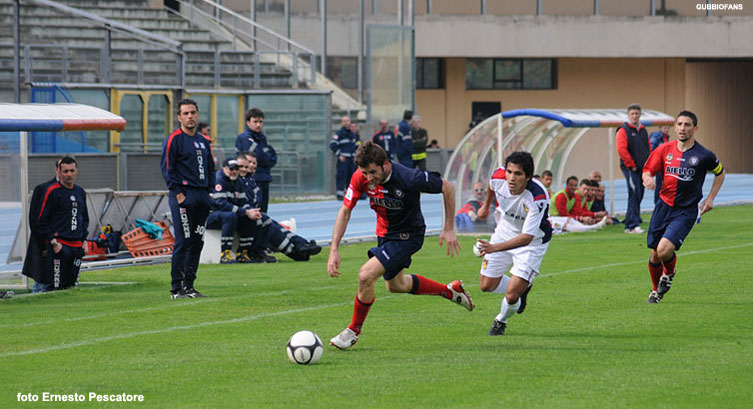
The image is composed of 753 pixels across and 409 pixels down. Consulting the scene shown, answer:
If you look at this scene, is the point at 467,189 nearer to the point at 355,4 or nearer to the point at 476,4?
the point at 355,4

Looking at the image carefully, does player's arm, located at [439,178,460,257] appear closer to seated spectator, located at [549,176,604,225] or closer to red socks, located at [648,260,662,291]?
red socks, located at [648,260,662,291]

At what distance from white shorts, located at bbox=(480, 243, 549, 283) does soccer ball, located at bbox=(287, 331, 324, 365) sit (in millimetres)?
1986

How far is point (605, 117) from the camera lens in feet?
71.5

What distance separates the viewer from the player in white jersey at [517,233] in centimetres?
923

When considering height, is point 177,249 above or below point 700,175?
below

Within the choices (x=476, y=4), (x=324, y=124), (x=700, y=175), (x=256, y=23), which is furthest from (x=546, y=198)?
(x=476, y=4)

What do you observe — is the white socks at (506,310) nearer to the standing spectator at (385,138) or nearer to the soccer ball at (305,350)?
the soccer ball at (305,350)

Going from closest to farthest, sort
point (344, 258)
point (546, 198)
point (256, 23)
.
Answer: point (546, 198)
point (344, 258)
point (256, 23)

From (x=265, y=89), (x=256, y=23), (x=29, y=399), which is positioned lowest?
(x=29, y=399)

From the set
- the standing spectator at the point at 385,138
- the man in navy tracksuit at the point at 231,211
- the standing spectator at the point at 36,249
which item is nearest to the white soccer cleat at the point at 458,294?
the standing spectator at the point at 36,249

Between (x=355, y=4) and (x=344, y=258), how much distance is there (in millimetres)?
21106

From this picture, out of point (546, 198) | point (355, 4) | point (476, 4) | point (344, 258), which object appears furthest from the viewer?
point (476, 4)

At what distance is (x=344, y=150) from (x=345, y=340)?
20.0m

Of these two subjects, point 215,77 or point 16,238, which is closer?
point 16,238
